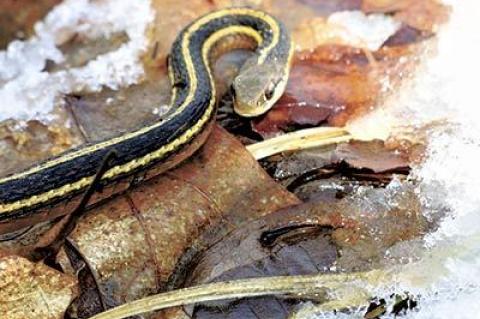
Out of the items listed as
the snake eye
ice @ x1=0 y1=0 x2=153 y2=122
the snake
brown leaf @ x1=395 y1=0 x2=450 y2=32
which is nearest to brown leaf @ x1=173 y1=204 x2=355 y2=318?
the snake

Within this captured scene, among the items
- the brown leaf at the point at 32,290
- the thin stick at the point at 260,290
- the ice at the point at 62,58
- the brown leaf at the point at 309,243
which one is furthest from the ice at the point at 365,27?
the brown leaf at the point at 32,290

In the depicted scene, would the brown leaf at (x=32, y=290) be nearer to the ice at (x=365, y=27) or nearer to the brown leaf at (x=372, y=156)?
the brown leaf at (x=372, y=156)

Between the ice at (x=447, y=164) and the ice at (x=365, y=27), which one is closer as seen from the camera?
the ice at (x=447, y=164)

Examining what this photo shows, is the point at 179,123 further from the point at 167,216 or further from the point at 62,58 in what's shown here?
the point at 62,58

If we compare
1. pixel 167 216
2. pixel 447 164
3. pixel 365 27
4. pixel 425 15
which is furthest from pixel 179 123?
pixel 425 15

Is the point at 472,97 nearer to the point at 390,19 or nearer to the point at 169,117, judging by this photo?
the point at 390,19

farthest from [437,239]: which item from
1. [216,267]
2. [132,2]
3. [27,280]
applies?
[132,2]
